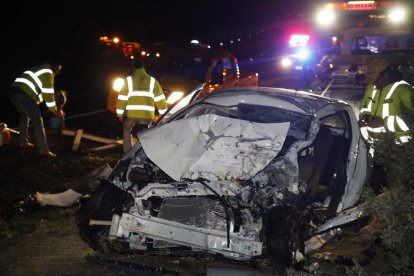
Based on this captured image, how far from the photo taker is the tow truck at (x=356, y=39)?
12.5 m

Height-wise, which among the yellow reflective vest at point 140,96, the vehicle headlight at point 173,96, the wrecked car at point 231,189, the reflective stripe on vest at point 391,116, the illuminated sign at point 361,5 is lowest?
the wrecked car at point 231,189

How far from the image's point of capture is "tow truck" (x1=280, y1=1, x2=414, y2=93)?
1248cm

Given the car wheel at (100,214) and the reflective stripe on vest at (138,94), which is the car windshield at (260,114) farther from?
the reflective stripe on vest at (138,94)

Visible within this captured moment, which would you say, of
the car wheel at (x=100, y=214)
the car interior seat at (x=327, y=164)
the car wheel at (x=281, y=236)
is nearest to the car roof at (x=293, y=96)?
the car interior seat at (x=327, y=164)

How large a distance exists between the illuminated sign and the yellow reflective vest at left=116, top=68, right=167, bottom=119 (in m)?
5.98

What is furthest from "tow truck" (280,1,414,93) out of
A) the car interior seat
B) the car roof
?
the car interior seat

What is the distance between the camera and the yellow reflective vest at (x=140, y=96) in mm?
Result: 9867

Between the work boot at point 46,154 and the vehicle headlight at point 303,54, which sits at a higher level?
the vehicle headlight at point 303,54

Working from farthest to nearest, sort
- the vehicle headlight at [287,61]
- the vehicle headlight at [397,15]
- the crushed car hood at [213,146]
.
→ 1. the vehicle headlight at [287,61]
2. the vehicle headlight at [397,15]
3. the crushed car hood at [213,146]

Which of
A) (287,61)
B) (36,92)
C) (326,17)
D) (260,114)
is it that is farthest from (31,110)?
(287,61)

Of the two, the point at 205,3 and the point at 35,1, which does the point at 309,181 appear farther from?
the point at 205,3

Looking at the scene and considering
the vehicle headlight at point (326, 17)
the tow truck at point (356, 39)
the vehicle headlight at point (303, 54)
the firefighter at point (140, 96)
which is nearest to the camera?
the firefighter at point (140, 96)

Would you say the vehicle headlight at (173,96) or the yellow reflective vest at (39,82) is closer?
the yellow reflective vest at (39,82)

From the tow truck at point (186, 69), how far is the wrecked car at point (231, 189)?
613cm
